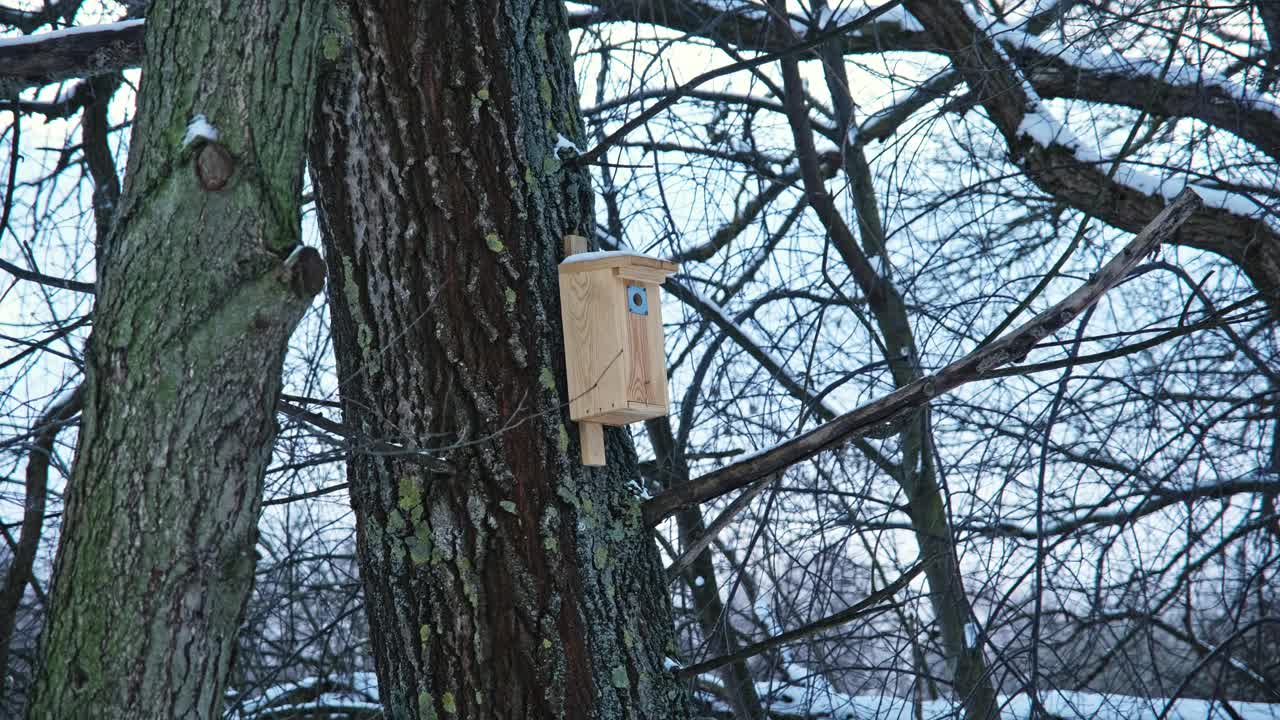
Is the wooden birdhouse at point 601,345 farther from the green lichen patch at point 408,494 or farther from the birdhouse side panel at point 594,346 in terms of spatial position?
the green lichen patch at point 408,494

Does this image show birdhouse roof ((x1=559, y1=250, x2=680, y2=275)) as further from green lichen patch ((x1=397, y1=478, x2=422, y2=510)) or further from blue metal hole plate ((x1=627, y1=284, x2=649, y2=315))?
green lichen patch ((x1=397, y1=478, x2=422, y2=510))

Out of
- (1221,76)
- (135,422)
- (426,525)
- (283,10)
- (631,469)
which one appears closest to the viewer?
(135,422)

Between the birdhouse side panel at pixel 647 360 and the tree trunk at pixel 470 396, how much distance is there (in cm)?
11

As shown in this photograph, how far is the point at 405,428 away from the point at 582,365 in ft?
1.08

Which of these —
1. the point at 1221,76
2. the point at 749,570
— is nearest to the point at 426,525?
the point at 749,570

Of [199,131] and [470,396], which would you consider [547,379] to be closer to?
[470,396]

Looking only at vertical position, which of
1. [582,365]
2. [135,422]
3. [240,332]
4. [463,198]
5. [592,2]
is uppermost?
[592,2]

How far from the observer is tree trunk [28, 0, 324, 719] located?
1.44 meters

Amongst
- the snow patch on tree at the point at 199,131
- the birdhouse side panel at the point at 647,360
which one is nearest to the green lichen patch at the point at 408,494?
the birdhouse side panel at the point at 647,360

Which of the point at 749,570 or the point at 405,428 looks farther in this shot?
the point at 749,570

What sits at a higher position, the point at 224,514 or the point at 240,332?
the point at 240,332

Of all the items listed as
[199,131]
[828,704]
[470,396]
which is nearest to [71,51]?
[199,131]

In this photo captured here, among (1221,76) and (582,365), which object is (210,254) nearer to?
(582,365)

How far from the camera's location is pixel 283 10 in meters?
1.60
